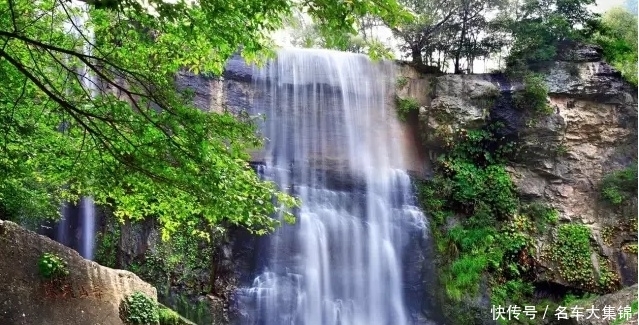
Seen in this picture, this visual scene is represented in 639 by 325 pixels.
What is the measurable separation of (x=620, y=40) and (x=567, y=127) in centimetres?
303

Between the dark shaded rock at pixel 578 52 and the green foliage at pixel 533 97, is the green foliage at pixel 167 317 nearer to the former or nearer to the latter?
the green foliage at pixel 533 97

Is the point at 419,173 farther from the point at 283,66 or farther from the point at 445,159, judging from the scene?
the point at 283,66

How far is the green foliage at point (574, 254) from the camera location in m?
10.6

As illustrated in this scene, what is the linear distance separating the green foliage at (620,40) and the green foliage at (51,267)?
1295 centimetres

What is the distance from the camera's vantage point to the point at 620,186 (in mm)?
11453

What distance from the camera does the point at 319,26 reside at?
2684 millimetres

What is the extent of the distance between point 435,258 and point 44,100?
9.38 meters

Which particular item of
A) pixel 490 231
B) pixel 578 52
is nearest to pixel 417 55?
pixel 578 52

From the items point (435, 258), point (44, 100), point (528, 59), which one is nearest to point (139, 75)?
point (44, 100)

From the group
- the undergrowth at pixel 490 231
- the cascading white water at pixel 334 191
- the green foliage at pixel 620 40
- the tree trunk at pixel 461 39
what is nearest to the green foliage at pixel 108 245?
the cascading white water at pixel 334 191

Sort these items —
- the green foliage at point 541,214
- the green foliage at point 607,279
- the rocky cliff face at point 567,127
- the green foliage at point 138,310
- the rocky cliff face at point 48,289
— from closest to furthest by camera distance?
the rocky cliff face at point 48,289 < the green foliage at point 138,310 < the green foliage at point 607,279 < the green foliage at point 541,214 < the rocky cliff face at point 567,127

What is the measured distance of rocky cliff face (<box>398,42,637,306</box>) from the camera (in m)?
11.6

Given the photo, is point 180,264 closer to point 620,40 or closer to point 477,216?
point 477,216

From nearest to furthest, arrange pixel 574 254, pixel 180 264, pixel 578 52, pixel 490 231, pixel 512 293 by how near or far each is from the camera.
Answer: pixel 180 264, pixel 512 293, pixel 574 254, pixel 490 231, pixel 578 52
